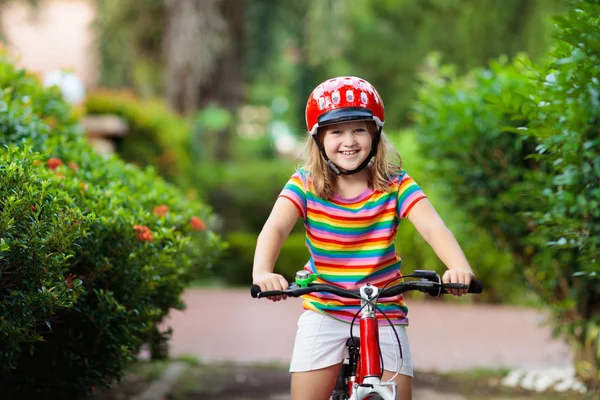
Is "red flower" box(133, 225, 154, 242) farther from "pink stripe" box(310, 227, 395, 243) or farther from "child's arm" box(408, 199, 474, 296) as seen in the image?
"child's arm" box(408, 199, 474, 296)

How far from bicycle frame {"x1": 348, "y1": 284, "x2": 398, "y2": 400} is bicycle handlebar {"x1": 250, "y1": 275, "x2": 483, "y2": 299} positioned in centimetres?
4

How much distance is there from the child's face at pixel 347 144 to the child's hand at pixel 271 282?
0.59 meters

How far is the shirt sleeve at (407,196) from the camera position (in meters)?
3.56

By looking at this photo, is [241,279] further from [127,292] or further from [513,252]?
[127,292]

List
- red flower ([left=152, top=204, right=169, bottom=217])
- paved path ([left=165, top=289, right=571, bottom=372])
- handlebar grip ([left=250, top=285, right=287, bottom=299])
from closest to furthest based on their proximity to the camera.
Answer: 1. handlebar grip ([left=250, top=285, right=287, bottom=299])
2. red flower ([left=152, top=204, right=169, bottom=217])
3. paved path ([left=165, top=289, right=571, bottom=372])

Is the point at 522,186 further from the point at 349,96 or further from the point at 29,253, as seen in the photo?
the point at 29,253

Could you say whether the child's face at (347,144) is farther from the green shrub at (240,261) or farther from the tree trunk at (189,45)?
the tree trunk at (189,45)

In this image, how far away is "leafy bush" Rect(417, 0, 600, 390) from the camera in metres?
4.54

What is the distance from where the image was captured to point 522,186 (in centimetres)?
620

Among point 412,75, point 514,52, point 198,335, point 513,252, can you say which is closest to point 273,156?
point 412,75

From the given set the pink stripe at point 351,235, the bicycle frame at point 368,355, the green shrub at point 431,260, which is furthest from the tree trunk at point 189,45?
the bicycle frame at point 368,355

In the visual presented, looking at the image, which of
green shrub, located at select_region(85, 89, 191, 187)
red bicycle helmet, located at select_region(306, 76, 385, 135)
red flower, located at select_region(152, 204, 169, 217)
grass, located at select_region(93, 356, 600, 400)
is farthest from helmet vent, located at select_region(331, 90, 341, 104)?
green shrub, located at select_region(85, 89, 191, 187)

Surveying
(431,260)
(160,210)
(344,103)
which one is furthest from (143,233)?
(431,260)

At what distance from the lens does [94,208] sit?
425 cm
